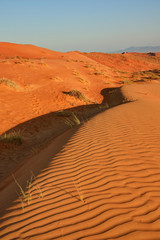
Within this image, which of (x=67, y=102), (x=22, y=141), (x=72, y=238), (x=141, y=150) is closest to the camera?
(x=72, y=238)

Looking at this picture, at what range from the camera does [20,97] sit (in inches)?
456

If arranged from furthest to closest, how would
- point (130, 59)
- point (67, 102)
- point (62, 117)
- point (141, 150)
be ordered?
point (130, 59) → point (67, 102) → point (62, 117) → point (141, 150)

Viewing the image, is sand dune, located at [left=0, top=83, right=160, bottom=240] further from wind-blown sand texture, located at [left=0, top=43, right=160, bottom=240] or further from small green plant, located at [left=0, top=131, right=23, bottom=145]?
small green plant, located at [left=0, top=131, right=23, bottom=145]

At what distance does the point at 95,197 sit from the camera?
2684mm

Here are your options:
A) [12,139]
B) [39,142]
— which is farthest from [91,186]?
[12,139]

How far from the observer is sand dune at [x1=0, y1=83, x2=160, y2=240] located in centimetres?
214

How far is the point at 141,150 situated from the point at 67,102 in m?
8.77

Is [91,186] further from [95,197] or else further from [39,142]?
[39,142]

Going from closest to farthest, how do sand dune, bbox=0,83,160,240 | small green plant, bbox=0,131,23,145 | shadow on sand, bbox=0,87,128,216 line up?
1. sand dune, bbox=0,83,160,240
2. shadow on sand, bbox=0,87,128,216
3. small green plant, bbox=0,131,23,145

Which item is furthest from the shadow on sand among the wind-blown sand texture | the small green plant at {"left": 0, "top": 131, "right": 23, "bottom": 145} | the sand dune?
the sand dune

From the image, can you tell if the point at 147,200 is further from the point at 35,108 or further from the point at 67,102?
the point at 67,102

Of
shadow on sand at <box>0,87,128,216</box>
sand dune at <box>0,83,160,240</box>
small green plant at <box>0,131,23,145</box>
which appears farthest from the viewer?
small green plant at <box>0,131,23,145</box>

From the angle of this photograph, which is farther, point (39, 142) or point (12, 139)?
point (39, 142)

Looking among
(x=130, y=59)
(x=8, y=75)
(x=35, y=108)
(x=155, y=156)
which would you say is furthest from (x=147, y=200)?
(x=130, y=59)
